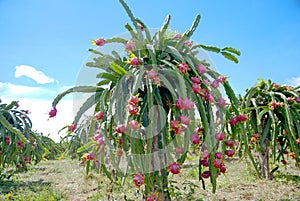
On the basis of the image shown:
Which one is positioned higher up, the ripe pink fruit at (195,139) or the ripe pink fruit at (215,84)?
the ripe pink fruit at (215,84)

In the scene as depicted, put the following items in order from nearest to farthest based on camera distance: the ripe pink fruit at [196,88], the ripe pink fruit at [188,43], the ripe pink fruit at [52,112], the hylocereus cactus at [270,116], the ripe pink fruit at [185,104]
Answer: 1. the ripe pink fruit at [185,104]
2. the ripe pink fruit at [196,88]
3. the ripe pink fruit at [52,112]
4. the ripe pink fruit at [188,43]
5. the hylocereus cactus at [270,116]

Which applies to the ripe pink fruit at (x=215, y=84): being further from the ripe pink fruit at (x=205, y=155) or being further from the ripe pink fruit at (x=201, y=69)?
the ripe pink fruit at (x=205, y=155)

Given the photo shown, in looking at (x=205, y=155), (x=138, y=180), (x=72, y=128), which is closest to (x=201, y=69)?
(x=205, y=155)

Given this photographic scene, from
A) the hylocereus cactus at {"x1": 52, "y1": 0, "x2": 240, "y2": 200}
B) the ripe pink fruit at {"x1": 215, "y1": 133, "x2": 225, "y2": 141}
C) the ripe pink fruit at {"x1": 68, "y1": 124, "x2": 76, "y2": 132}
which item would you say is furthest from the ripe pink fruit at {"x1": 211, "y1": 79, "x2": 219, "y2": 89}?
the ripe pink fruit at {"x1": 68, "y1": 124, "x2": 76, "y2": 132}

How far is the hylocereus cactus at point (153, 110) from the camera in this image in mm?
1731

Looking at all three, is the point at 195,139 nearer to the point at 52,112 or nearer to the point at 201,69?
the point at 201,69

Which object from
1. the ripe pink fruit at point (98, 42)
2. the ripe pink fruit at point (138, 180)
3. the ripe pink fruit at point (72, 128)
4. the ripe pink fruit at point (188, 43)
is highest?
the ripe pink fruit at point (188, 43)

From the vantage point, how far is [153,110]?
171 centimetres

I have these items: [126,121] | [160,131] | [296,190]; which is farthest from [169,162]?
[296,190]

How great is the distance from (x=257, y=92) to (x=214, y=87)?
9.06ft

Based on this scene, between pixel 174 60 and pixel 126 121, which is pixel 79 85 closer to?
pixel 126 121

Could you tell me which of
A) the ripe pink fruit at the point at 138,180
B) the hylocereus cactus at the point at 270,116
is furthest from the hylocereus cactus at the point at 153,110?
the hylocereus cactus at the point at 270,116

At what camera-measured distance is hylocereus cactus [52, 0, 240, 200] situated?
1.73 meters

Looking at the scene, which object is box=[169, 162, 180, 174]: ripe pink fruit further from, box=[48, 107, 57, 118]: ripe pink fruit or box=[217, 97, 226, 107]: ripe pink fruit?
box=[48, 107, 57, 118]: ripe pink fruit
